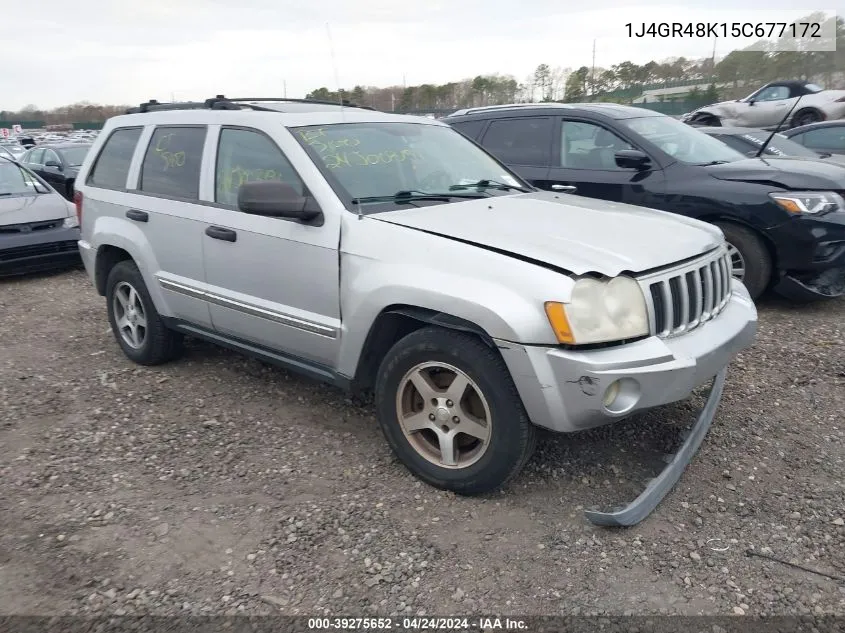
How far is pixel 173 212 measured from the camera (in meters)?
4.34

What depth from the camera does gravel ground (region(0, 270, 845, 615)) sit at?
2.61 metres

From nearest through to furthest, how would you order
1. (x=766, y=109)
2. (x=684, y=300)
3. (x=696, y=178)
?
(x=684, y=300) → (x=696, y=178) → (x=766, y=109)

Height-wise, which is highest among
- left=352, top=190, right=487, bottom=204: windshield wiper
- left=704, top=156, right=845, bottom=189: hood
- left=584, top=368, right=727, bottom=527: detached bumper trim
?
left=352, top=190, right=487, bottom=204: windshield wiper

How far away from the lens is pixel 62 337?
5.88m

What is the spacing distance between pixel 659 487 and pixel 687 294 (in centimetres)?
86

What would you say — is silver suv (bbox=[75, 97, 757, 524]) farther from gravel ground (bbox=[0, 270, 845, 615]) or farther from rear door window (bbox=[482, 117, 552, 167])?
rear door window (bbox=[482, 117, 552, 167])

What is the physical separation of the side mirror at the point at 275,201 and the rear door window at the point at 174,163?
3.27 feet

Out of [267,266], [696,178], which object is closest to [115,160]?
[267,266]

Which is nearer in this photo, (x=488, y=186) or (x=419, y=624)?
(x=419, y=624)

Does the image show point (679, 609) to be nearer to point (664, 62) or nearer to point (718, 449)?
point (718, 449)

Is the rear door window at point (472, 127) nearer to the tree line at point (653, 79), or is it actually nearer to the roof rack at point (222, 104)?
the roof rack at point (222, 104)

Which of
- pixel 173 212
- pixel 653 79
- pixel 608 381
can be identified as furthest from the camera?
pixel 653 79

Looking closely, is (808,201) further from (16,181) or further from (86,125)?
Result: (86,125)

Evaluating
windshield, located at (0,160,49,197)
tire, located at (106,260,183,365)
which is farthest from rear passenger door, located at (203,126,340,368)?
windshield, located at (0,160,49,197)
